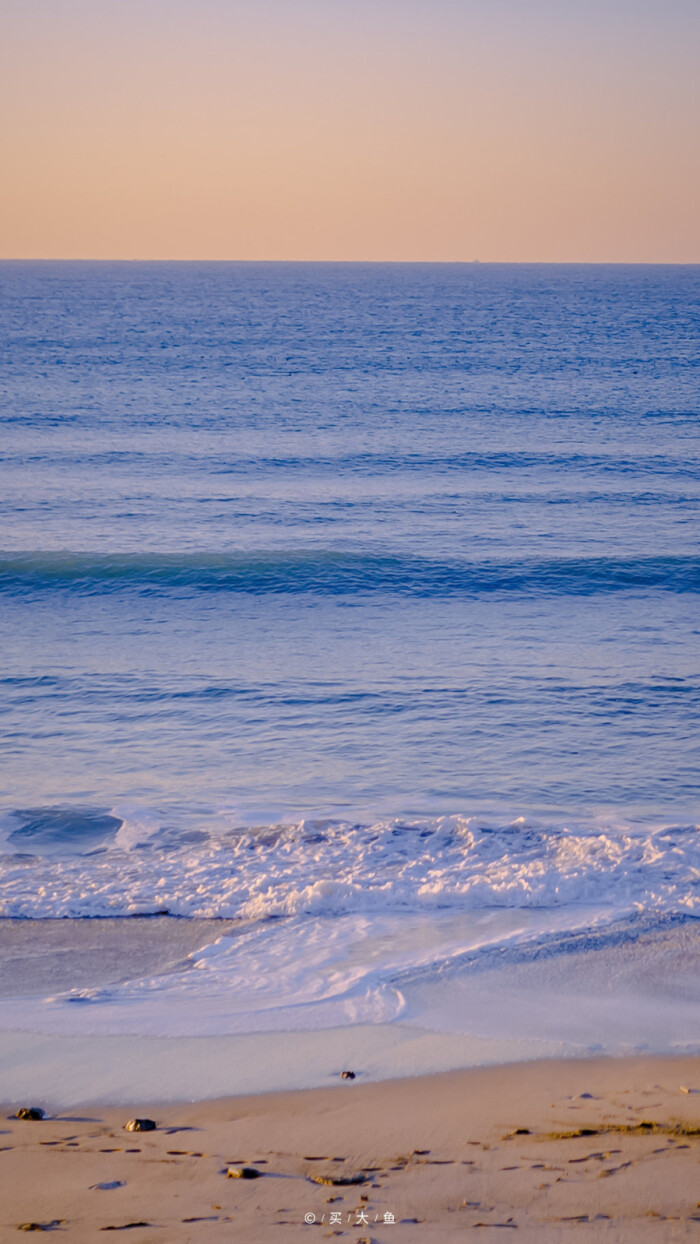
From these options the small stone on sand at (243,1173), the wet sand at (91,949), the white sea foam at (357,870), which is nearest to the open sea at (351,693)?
the white sea foam at (357,870)

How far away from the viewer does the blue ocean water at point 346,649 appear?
8500mm

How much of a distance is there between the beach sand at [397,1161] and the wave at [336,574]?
12.3 m

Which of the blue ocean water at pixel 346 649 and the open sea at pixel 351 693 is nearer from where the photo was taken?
the open sea at pixel 351 693

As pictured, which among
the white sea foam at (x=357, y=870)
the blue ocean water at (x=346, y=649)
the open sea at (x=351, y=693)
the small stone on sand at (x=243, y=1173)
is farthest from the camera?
the blue ocean water at (x=346, y=649)

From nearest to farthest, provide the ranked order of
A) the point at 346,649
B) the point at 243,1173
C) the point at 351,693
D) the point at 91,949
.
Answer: the point at 243,1173
the point at 91,949
the point at 351,693
the point at 346,649

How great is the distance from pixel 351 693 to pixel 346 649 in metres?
2.09

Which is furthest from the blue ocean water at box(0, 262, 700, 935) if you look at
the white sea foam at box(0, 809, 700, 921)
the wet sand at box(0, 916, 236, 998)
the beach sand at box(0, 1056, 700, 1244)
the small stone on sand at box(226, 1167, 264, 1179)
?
the small stone on sand at box(226, 1167, 264, 1179)

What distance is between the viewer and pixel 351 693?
12602 millimetres

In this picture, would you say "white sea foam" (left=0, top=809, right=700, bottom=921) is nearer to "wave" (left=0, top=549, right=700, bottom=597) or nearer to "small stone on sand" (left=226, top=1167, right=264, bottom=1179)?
"small stone on sand" (left=226, top=1167, right=264, bottom=1179)

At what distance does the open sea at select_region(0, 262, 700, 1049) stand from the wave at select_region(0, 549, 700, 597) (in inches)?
2.6

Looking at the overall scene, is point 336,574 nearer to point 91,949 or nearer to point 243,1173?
point 91,949

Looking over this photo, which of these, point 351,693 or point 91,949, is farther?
point 351,693

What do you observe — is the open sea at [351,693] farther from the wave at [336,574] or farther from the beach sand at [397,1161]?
the beach sand at [397,1161]

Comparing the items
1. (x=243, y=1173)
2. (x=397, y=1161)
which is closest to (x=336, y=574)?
(x=397, y=1161)
